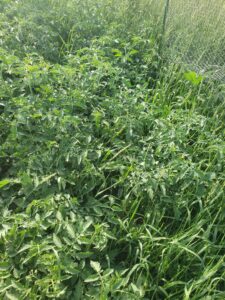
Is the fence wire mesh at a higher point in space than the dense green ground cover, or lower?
higher

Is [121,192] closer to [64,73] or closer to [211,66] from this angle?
[64,73]

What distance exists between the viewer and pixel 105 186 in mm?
1958

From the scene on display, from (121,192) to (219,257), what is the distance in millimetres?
570

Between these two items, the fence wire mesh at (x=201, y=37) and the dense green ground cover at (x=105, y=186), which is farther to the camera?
the fence wire mesh at (x=201, y=37)

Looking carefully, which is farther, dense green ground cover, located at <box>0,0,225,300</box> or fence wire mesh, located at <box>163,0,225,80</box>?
fence wire mesh, located at <box>163,0,225,80</box>

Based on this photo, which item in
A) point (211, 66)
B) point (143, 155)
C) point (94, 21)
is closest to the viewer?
point (143, 155)

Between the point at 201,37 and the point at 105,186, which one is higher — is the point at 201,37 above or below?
above

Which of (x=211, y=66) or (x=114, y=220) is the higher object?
(x=211, y=66)

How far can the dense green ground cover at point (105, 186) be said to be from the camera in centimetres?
155

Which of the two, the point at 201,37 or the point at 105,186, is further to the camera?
the point at 201,37

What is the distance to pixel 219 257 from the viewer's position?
1.75 metres

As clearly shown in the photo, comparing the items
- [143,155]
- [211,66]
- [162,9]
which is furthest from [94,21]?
[143,155]

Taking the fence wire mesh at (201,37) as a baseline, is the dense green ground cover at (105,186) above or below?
below

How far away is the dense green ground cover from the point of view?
1.55 meters
